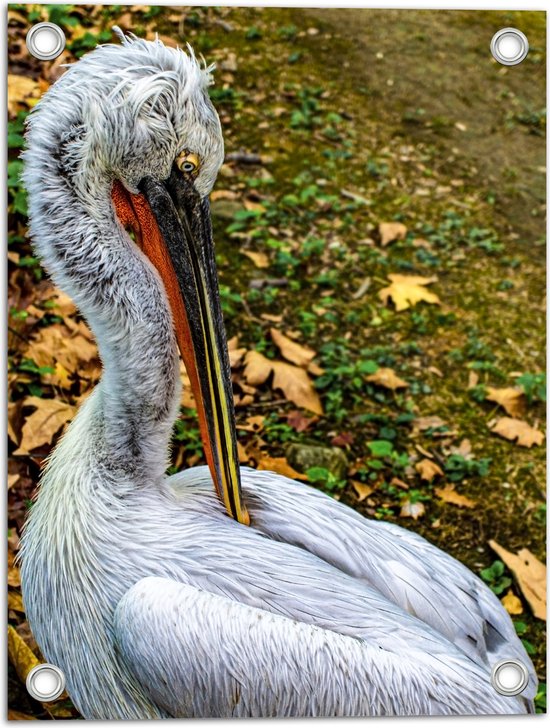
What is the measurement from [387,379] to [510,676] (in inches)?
33.9

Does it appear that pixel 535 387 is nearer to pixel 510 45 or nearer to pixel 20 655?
pixel 510 45

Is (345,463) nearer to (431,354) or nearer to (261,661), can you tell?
(431,354)

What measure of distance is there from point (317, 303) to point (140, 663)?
129cm

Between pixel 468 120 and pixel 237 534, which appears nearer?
pixel 237 534

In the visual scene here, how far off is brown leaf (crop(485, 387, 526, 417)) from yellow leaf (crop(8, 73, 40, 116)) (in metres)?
1.35

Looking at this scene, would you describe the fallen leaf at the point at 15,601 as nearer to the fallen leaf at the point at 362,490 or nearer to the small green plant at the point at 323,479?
the small green plant at the point at 323,479

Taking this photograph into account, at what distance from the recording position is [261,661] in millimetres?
1413

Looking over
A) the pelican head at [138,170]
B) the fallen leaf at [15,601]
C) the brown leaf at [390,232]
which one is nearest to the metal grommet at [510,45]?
the brown leaf at [390,232]

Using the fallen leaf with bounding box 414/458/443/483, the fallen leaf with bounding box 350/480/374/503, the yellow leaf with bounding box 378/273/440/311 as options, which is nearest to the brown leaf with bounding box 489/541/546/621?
the fallen leaf with bounding box 414/458/443/483

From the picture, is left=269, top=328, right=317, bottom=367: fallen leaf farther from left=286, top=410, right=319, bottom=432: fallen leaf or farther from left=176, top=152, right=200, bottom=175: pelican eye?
left=176, top=152, right=200, bottom=175: pelican eye

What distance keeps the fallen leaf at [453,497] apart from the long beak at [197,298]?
0.76 metres

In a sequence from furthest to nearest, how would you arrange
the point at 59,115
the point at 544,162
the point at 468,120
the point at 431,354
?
the point at 431,354 → the point at 468,120 → the point at 544,162 → the point at 59,115

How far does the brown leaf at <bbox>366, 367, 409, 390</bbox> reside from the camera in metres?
2.31

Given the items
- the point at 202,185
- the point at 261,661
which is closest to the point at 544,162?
the point at 202,185
